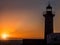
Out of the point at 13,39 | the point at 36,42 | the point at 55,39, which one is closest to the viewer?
the point at 55,39

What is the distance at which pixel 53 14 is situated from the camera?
48.0ft

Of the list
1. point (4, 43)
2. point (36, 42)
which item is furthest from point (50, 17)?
point (4, 43)

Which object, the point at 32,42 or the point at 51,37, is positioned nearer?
the point at 51,37

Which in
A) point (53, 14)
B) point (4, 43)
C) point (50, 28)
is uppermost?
point (53, 14)

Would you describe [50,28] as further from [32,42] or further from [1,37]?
[1,37]

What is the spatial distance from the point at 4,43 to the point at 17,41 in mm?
956

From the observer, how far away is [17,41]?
1532 centimetres

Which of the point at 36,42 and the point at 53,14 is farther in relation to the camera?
the point at 53,14

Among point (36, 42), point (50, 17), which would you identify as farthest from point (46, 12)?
point (36, 42)

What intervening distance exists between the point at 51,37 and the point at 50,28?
4.03 meters

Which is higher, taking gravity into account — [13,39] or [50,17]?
[50,17]

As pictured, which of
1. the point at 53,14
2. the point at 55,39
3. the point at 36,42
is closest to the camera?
the point at 55,39

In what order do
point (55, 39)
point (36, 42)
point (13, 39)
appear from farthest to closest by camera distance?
1. point (13, 39)
2. point (36, 42)
3. point (55, 39)

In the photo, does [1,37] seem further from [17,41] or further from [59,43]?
[59,43]
